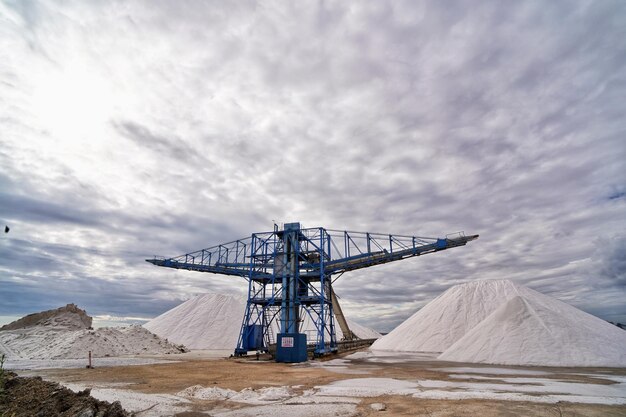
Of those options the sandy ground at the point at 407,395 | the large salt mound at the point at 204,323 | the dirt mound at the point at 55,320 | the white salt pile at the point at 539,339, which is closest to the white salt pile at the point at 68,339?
the dirt mound at the point at 55,320

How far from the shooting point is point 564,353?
21.1 m

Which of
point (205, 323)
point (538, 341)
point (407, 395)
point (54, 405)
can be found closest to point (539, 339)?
point (538, 341)

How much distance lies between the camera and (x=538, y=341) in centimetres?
2234

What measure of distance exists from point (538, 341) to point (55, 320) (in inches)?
1809

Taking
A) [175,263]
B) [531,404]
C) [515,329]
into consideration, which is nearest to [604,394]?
[531,404]

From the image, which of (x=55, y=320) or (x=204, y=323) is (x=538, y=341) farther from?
(x=204, y=323)

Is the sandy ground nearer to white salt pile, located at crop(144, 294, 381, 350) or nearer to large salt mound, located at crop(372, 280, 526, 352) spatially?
large salt mound, located at crop(372, 280, 526, 352)

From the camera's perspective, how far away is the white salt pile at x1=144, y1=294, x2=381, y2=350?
57.6 meters

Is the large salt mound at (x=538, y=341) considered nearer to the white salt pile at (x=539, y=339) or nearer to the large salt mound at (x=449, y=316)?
the white salt pile at (x=539, y=339)

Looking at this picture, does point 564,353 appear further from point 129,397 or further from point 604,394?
point 129,397

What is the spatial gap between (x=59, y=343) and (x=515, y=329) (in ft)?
124

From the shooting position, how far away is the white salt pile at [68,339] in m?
30.4

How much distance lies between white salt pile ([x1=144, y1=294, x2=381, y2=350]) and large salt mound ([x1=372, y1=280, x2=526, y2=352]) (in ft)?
66.7

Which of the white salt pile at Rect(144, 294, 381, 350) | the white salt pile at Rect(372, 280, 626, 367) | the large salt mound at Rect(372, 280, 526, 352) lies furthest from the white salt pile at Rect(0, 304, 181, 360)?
the white salt pile at Rect(372, 280, 626, 367)
